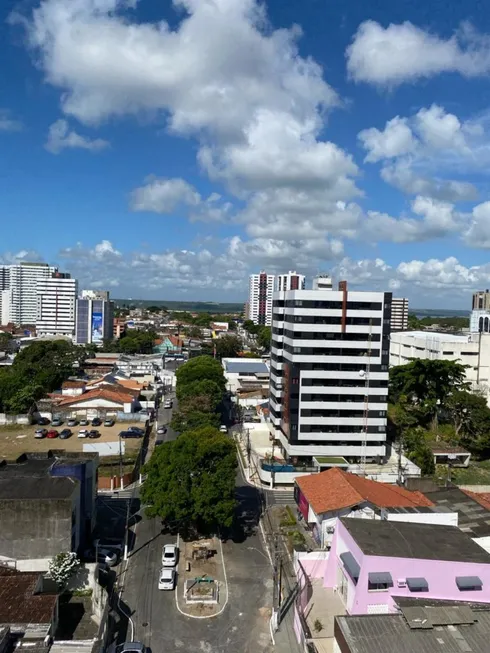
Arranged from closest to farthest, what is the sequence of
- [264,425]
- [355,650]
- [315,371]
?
[355,650] < [315,371] < [264,425]

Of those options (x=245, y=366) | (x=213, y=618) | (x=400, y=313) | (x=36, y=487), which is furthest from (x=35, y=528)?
(x=400, y=313)

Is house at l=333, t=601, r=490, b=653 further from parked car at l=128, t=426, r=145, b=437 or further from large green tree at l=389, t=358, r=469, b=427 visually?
large green tree at l=389, t=358, r=469, b=427

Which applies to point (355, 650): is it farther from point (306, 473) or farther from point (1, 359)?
point (1, 359)

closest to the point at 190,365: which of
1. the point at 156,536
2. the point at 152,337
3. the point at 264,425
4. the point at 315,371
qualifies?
the point at 264,425

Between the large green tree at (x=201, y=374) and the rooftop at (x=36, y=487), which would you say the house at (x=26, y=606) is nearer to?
the rooftop at (x=36, y=487)

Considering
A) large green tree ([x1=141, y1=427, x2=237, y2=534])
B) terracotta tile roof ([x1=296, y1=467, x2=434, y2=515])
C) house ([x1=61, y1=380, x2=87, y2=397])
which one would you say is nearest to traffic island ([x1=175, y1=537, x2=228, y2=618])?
large green tree ([x1=141, y1=427, x2=237, y2=534])

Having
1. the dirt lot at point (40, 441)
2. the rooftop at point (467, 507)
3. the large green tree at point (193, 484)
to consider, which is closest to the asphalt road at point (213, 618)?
the large green tree at point (193, 484)

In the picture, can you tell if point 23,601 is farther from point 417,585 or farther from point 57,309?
point 57,309
